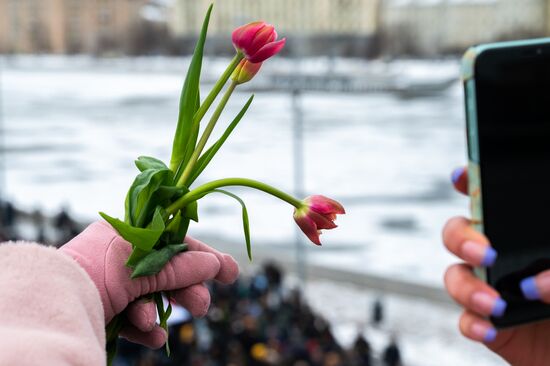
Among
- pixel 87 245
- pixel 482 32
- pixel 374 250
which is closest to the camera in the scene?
pixel 87 245

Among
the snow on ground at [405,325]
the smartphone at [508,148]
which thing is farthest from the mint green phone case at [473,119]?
the snow on ground at [405,325]

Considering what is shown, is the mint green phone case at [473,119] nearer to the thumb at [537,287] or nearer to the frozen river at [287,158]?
the thumb at [537,287]

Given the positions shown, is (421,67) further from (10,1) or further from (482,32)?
(10,1)

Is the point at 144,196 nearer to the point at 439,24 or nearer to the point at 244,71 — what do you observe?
the point at 244,71

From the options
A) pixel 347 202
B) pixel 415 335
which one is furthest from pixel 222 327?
pixel 347 202

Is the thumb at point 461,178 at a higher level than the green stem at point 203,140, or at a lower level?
lower

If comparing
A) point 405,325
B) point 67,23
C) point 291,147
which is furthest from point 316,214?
point 67,23
